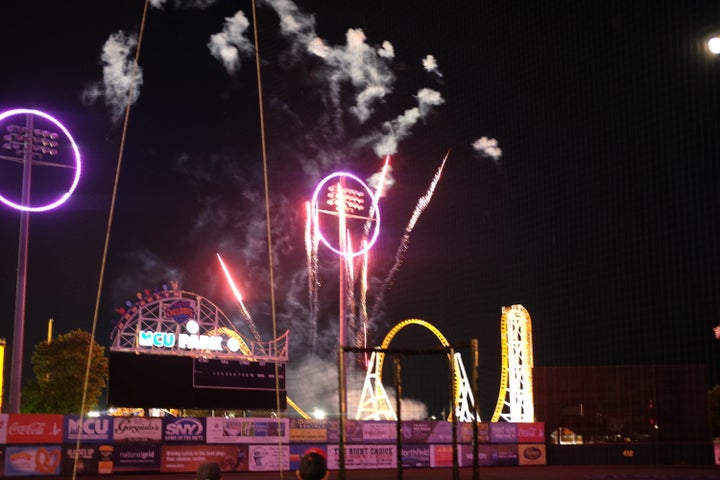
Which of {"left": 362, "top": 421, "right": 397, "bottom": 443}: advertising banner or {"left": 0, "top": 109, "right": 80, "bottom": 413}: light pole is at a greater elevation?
{"left": 0, "top": 109, "right": 80, "bottom": 413}: light pole

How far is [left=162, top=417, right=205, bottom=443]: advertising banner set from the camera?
28750mm

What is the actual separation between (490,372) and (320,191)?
27.4 m

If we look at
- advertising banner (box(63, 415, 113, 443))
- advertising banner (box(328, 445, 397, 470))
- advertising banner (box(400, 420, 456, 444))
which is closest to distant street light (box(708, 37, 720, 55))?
advertising banner (box(63, 415, 113, 443))

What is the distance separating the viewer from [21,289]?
3136cm

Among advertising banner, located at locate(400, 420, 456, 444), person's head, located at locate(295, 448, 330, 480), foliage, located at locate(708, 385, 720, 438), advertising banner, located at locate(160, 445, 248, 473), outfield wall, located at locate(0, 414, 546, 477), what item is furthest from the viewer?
foliage, located at locate(708, 385, 720, 438)

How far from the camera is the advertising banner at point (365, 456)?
31781 mm

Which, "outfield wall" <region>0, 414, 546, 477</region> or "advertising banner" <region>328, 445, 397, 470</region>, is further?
"advertising banner" <region>328, 445, 397, 470</region>

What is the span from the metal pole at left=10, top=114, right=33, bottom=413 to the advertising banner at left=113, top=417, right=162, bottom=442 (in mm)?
3894

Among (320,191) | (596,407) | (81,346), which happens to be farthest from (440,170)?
(81,346)

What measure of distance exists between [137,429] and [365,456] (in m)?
8.98

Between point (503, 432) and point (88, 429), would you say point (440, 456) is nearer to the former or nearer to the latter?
point (503, 432)

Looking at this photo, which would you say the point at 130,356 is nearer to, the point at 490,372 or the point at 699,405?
the point at 699,405

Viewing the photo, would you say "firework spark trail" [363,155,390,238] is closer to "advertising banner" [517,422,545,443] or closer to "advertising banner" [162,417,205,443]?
"advertising banner" [517,422,545,443]

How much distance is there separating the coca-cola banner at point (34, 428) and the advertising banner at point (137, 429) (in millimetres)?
1833
